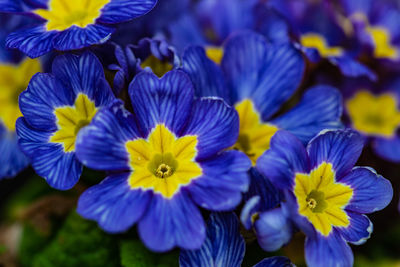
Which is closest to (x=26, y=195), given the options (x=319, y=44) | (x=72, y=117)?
(x=72, y=117)

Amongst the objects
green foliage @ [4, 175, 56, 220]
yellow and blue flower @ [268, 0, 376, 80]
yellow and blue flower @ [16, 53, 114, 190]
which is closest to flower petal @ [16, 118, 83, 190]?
yellow and blue flower @ [16, 53, 114, 190]

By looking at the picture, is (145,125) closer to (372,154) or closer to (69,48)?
(69,48)

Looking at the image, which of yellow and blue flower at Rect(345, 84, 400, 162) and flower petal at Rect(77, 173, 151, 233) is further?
yellow and blue flower at Rect(345, 84, 400, 162)

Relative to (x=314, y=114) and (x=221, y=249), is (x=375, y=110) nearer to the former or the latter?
(x=314, y=114)

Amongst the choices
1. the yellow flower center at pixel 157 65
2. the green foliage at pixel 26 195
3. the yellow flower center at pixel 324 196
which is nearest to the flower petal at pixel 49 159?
the yellow flower center at pixel 157 65

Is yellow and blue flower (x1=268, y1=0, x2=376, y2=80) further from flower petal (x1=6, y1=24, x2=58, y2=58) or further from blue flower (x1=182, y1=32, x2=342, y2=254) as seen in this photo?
flower petal (x1=6, y1=24, x2=58, y2=58)

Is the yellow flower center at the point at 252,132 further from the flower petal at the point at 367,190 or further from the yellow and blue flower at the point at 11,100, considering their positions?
the yellow and blue flower at the point at 11,100


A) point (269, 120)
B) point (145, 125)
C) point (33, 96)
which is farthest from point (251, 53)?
point (33, 96)
